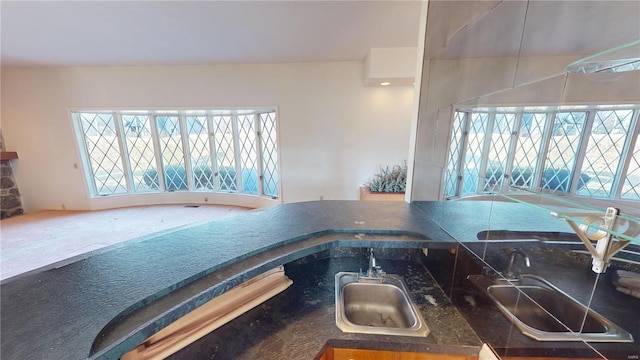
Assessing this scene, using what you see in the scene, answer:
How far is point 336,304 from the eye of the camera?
3.07ft

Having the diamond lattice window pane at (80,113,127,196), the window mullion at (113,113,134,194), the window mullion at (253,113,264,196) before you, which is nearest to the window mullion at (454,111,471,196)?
the window mullion at (253,113,264,196)

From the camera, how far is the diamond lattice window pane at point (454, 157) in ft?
3.56

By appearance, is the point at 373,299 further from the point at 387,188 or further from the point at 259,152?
the point at 259,152

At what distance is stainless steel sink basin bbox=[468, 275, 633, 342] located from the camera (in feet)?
1.68

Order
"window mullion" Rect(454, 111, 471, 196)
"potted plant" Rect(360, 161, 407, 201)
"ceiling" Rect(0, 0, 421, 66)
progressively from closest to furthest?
"window mullion" Rect(454, 111, 471, 196), "ceiling" Rect(0, 0, 421, 66), "potted plant" Rect(360, 161, 407, 201)

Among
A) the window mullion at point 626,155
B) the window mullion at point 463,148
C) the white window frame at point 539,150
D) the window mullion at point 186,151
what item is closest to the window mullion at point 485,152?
the white window frame at point 539,150

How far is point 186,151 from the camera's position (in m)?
4.46

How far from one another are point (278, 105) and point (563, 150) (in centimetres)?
368

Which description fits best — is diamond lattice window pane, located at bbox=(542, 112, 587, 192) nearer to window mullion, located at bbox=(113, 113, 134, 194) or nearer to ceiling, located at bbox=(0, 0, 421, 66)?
ceiling, located at bbox=(0, 0, 421, 66)

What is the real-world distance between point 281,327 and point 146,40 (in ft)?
12.3

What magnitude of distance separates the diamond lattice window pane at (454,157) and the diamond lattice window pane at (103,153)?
18.8ft

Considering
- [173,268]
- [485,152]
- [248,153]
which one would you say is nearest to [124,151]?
[248,153]

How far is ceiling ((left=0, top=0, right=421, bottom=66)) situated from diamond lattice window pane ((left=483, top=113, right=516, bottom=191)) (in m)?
1.81

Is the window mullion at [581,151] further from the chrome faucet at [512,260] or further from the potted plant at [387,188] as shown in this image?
the potted plant at [387,188]
